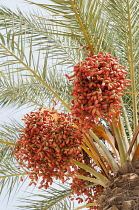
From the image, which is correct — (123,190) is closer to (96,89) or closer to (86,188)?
(86,188)

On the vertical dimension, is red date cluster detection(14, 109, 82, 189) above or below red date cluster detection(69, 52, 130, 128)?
below

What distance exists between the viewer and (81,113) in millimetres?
2223

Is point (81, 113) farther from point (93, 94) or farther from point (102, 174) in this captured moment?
point (102, 174)

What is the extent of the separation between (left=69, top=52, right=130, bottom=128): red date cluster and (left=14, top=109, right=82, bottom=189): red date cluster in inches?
13.3

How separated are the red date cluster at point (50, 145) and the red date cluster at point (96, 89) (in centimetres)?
34

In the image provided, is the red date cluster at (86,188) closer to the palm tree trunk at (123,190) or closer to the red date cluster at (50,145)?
the palm tree trunk at (123,190)

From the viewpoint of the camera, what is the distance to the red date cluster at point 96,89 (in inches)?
85.3

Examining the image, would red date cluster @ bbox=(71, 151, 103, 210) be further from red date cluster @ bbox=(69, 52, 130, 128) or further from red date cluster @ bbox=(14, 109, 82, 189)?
red date cluster @ bbox=(69, 52, 130, 128)

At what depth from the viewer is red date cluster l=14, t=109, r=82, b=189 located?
8.34 feet

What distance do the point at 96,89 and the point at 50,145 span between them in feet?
2.02

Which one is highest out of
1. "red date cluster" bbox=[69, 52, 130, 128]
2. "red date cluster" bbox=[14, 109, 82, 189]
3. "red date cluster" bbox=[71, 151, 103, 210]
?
"red date cluster" bbox=[69, 52, 130, 128]

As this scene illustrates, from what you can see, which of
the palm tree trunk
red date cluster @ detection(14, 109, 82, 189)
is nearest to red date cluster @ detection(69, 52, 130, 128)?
red date cluster @ detection(14, 109, 82, 189)

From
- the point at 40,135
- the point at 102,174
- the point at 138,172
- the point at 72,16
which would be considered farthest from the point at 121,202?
the point at 72,16

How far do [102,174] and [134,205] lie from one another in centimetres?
67
